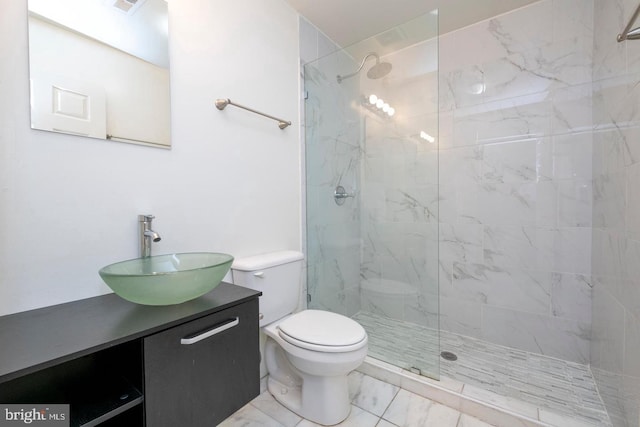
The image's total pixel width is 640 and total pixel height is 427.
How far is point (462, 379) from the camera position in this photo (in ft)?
5.24

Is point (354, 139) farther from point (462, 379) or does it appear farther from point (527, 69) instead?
point (462, 379)

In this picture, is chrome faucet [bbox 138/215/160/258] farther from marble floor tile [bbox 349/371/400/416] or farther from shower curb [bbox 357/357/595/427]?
shower curb [bbox 357/357/595/427]

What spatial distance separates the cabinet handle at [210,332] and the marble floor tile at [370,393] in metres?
0.98

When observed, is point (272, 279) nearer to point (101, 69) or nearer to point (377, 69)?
point (101, 69)

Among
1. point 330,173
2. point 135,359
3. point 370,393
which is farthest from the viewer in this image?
point 330,173

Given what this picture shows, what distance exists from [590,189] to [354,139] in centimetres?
153

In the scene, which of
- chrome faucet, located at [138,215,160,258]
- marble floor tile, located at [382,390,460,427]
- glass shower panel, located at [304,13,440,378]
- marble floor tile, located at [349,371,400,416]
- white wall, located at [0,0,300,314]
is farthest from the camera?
glass shower panel, located at [304,13,440,378]

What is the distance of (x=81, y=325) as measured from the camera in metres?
0.77

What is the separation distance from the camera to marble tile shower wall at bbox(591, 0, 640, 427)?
1.12 metres

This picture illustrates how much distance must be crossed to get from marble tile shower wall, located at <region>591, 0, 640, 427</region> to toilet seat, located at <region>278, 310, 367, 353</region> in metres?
1.08

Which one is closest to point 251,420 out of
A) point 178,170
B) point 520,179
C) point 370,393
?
point 370,393

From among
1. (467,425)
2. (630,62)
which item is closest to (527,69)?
(630,62)

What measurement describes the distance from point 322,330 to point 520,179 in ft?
5.51

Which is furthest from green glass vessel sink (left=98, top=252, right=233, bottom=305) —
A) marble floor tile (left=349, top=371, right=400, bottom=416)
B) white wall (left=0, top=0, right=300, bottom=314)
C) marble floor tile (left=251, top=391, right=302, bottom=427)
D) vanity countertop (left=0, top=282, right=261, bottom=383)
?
marble floor tile (left=349, top=371, right=400, bottom=416)
